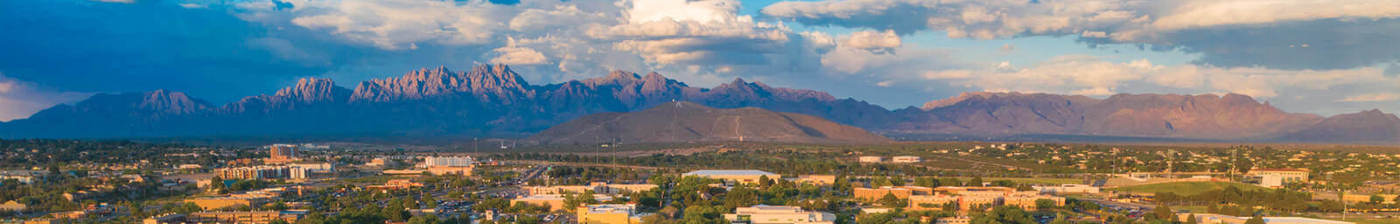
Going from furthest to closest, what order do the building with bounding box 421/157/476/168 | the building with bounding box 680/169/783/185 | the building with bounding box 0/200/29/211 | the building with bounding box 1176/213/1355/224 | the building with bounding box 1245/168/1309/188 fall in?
the building with bounding box 421/157/476/168 < the building with bounding box 680/169/783/185 < the building with bounding box 1245/168/1309/188 < the building with bounding box 0/200/29/211 < the building with bounding box 1176/213/1355/224

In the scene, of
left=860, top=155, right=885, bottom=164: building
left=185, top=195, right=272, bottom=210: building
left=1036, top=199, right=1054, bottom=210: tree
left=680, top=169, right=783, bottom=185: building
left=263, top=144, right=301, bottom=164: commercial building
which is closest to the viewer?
left=185, top=195, right=272, bottom=210: building

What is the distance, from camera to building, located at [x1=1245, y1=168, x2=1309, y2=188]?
6875 cm

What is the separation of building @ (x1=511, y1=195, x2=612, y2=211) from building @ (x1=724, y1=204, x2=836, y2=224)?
9.91 meters

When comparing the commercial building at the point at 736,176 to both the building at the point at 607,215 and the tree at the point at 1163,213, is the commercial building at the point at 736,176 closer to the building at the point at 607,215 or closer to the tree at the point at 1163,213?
the building at the point at 607,215

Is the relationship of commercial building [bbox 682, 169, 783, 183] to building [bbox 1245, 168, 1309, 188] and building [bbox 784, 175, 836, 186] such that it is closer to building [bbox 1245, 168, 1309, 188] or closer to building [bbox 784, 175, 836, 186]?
building [bbox 784, 175, 836, 186]

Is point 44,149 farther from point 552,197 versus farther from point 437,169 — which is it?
point 552,197

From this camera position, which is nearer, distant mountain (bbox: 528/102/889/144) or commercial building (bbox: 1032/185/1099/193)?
commercial building (bbox: 1032/185/1099/193)

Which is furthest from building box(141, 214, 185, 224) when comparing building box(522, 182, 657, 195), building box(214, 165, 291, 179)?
building box(214, 165, 291, 179)

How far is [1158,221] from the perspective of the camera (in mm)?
45875

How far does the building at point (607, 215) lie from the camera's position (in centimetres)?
4722

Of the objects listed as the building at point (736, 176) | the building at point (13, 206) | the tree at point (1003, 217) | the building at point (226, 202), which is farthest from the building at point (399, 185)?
the tree at point (1003, 217)

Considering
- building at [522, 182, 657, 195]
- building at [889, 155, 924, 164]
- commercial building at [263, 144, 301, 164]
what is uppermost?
commercial building at [263, 144, 301, 164]

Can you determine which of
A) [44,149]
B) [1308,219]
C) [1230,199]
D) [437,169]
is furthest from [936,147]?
[44,149]

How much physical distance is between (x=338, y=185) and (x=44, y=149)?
49449mm
